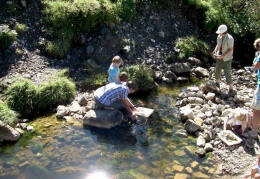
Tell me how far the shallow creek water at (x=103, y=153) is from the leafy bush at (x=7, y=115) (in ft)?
1.79

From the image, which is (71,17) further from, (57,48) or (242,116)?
(242,116)

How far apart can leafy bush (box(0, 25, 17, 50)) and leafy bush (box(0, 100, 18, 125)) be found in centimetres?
277

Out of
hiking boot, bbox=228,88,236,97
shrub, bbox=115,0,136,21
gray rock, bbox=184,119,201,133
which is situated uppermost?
shrub, bbox=115,0,136,21

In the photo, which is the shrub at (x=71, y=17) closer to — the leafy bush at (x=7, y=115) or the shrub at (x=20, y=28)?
the shrub at (x=20, y=28)

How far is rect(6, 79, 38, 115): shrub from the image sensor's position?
9.15 m

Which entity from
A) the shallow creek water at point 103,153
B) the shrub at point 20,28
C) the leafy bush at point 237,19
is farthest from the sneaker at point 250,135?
the shrub at point 20,28

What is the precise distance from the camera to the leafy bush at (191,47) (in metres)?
13.2

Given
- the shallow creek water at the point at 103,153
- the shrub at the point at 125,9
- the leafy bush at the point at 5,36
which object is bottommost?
the shallow creek water at the point at 103,153

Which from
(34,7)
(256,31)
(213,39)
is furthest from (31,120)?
(256,31)

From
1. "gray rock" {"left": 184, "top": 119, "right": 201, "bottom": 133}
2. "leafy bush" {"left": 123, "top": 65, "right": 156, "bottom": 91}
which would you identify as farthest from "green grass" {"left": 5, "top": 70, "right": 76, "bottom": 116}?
"gray rock" {"left": 184, "top": 119, "right": 201, "bottom": 133}

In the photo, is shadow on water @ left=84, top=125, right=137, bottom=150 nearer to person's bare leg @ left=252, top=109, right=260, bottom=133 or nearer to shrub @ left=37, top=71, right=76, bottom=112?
shrub @ left=37, top=71, right=76, bottom=112

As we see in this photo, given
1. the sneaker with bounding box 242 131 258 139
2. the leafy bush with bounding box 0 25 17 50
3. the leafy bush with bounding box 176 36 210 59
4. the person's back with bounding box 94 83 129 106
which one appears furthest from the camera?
the leafy bush with bounding box 176 36 210 59

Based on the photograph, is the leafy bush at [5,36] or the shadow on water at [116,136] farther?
the leafy bush at [5,36]

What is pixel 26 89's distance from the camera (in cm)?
938
